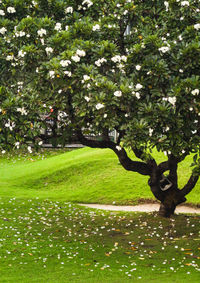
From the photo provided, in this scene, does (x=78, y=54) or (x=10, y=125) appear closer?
(x=78, y=54)

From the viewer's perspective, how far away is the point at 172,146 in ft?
32.6

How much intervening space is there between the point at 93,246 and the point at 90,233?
1.56 meters

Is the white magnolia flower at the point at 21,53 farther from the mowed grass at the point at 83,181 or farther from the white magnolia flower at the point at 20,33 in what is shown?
the mowed grass at the point at 83,181

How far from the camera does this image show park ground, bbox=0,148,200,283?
10.0m

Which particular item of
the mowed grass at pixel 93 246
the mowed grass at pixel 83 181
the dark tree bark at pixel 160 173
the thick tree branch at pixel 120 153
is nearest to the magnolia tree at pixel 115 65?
the thick tree branch at pixel 120 153

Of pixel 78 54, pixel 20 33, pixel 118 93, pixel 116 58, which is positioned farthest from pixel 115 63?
pixel 20 33

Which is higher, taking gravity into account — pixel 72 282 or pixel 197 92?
pixel 197 92

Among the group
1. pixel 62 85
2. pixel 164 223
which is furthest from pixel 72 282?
pixel 164 223

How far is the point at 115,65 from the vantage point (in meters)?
10.6

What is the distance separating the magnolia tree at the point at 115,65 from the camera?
31.3 feet

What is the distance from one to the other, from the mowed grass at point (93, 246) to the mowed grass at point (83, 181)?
298cm

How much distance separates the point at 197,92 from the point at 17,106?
396cm

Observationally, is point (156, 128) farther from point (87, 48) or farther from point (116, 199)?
point (116, 199)

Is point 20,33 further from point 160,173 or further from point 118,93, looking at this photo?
point 160,173
